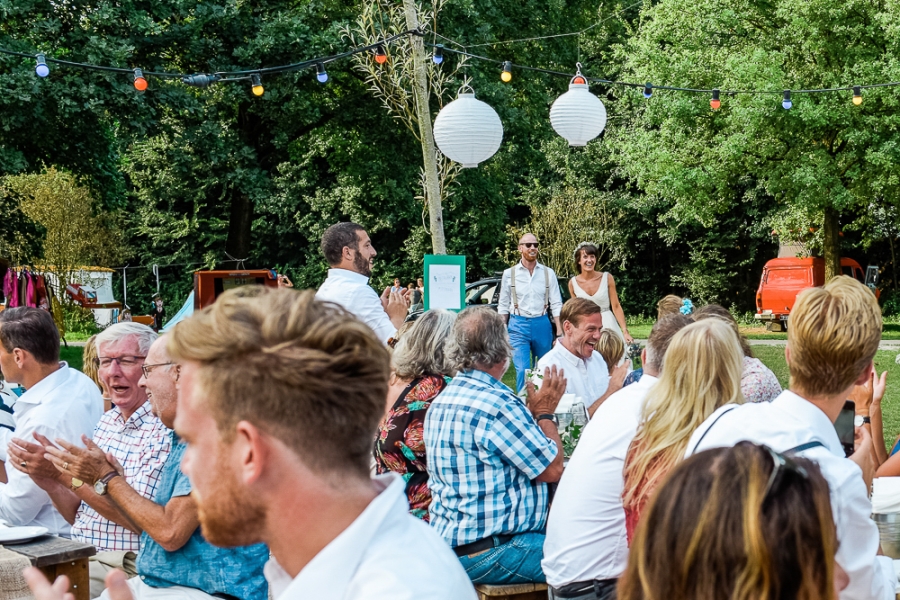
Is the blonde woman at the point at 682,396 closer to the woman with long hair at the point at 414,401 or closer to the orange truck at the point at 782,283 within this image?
the woman with long hair at the point at 414,401

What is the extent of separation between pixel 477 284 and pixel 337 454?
15.9 m

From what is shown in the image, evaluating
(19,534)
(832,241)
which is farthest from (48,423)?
(832,241)

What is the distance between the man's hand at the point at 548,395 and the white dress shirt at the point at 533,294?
523 cm

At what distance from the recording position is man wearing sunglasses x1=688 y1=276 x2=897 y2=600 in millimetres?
2119

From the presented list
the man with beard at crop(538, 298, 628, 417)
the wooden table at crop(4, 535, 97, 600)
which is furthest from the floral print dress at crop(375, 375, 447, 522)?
the man with beard at crop(538, 298, 628, 417)

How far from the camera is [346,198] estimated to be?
23656 mm

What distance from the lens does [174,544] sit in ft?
9.17

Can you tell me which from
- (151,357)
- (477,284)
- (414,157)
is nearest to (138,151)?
(414,157)

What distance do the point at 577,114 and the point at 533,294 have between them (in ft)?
5.71

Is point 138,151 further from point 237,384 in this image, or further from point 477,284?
point 237,384

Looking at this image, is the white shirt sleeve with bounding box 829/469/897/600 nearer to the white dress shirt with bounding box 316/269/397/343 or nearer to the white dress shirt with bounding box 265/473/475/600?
the white dress shirt with bounding box 265/473/475/600

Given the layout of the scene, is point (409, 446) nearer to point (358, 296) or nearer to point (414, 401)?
point (414, 401)

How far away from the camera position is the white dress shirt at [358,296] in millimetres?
5727

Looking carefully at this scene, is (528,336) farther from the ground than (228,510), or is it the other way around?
(228,510)
